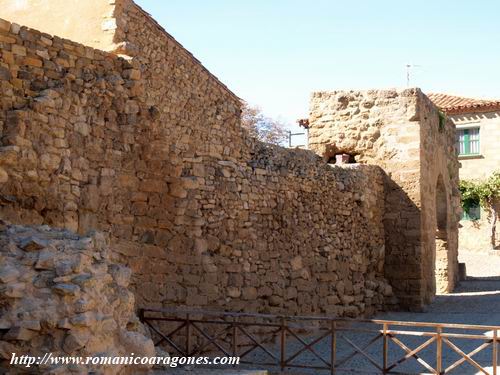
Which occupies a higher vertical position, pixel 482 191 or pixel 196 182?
pixel 482 191

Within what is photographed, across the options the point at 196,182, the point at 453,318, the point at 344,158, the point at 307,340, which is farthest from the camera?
the point at 344,158

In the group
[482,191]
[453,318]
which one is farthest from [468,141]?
[453,318]

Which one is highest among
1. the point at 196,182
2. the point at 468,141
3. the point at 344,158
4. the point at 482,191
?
the point at 468,141

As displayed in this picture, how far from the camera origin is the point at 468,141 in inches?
1142

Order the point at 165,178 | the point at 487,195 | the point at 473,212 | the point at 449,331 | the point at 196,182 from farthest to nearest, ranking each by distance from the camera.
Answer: the point at 473,212
the point at 487,195
the point at 449,331
the point at 196,182
the point at 165,178

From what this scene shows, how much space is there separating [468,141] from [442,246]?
12.4 meters

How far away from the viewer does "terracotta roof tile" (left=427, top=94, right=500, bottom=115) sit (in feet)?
Answer: 90.6

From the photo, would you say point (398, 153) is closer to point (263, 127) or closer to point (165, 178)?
point (165, 178)

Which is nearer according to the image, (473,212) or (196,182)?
(196,182)

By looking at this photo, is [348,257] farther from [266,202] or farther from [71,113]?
[71,113]

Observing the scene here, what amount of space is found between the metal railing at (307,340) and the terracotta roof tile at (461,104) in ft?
57.4

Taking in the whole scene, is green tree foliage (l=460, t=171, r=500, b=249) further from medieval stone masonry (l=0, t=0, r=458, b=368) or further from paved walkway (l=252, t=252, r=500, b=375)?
medieval stone masonry (l=0, t=0, r=458, b=368)

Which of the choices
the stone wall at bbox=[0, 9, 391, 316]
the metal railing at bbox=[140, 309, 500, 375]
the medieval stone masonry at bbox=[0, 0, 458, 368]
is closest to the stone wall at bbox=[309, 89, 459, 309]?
the medieval stone masonry at bbox=[0, 0, 458, 368]

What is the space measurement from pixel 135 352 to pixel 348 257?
7.09 m
